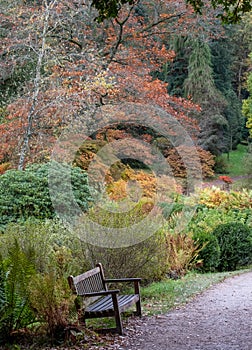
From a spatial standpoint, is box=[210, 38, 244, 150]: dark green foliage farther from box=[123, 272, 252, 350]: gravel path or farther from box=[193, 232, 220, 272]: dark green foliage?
box=[123, 272, 252, 350]: gravel path

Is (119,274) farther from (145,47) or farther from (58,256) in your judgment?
(145,47)

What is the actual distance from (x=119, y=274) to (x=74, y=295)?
111 inches

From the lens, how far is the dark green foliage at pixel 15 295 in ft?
17.6

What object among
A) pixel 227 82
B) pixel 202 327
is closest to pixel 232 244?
pixel 202 327

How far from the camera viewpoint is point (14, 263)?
5.39m

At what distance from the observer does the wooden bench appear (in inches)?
227

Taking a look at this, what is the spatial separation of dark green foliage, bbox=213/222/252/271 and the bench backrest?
20.7 ft

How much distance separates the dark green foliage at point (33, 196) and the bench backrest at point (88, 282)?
4281 millimetres

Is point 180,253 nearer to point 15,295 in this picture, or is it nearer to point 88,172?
point 88,172

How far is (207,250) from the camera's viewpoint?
11.8 meters

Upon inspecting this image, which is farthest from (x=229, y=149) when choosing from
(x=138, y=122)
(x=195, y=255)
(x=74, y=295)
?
(x=74, y=295)

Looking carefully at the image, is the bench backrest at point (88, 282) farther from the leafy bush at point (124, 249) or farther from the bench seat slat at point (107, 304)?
the leafy bush at point (124, 249)

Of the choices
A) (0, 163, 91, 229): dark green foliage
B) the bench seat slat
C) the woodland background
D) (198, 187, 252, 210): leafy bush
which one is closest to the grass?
the woodland background

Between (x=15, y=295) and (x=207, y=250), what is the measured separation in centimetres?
708
